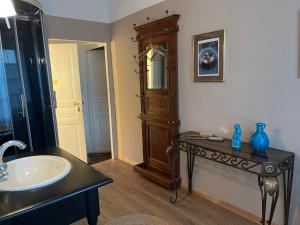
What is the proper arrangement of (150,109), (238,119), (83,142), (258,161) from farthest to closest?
1. (83,142)
2. (150,109)
3. (238,119)
4. (258,161)

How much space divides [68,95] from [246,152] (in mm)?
2781

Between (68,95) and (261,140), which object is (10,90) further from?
(261,140)

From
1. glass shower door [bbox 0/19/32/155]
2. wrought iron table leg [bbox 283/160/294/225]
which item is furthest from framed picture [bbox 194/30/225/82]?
glass shower door [bbox 0/19/32/155]

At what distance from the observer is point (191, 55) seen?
8.15ft

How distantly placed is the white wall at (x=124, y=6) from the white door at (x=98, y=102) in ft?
3.22

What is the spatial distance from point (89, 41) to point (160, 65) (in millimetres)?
1313

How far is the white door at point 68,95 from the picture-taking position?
3.48 meters

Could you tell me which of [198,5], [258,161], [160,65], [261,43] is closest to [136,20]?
[160,65]

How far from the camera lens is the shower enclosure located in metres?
2.65

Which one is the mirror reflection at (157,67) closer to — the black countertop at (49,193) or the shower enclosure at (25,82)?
the shower enclosure at (25,82)

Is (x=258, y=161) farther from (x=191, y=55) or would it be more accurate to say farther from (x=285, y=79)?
(x=191, y=55)

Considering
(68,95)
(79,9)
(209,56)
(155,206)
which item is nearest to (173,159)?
(155,206)

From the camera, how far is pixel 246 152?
1913 millimetres

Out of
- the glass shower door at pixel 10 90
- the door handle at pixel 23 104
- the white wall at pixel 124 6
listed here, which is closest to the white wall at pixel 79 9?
the white wall at pixel 124 6
